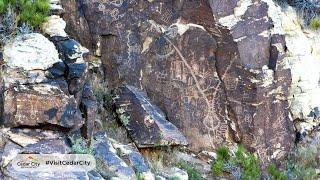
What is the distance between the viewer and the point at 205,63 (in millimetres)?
6527

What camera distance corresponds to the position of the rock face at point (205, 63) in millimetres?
6461

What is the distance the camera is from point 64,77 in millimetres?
5480

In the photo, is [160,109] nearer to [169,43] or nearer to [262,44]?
[169,43]

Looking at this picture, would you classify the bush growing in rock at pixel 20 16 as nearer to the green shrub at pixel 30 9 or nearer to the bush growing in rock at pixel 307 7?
the green shrub at pixel 30 9

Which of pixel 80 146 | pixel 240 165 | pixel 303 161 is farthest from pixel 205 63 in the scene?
pixel 80 146

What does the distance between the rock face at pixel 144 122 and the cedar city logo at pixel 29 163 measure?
159 cm

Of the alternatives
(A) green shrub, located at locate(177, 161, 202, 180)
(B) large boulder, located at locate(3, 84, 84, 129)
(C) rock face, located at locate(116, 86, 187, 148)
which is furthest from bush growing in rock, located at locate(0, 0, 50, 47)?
(A) green shrub, located at locate(177, 161, 202, 180)

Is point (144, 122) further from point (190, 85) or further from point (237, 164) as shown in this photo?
point (237, 164)

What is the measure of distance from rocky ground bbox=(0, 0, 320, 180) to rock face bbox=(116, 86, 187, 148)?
0.04 ft

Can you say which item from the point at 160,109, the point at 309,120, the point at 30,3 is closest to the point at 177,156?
the point at 160,109

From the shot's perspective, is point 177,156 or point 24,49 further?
point 177,156

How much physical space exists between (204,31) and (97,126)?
5.42ft

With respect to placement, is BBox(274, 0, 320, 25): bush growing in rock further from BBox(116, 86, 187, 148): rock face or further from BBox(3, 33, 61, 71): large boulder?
BBox(3, 33, 61, 71): large boulder

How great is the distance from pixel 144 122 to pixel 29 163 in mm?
1744
